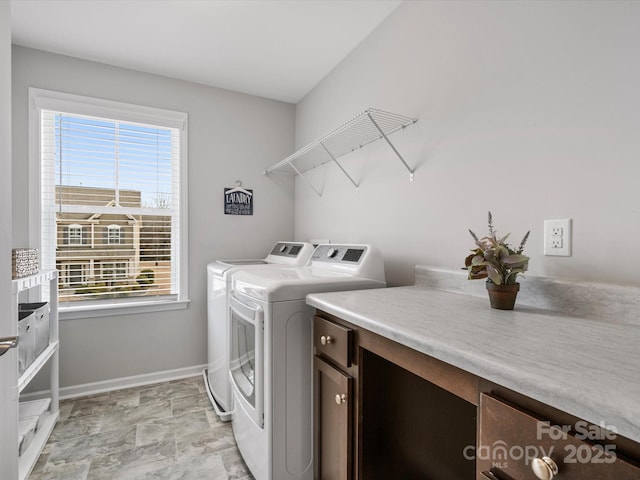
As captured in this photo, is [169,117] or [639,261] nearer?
[639,261]

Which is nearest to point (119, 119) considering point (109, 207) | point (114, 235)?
point (109, 207)

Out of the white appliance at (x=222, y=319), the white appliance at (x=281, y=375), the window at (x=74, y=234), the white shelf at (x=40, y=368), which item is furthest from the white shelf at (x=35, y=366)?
the white appliance at (x=281, y=375)

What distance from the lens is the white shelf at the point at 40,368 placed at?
1.54 meters

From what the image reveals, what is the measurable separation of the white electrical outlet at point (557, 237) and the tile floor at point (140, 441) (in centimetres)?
166

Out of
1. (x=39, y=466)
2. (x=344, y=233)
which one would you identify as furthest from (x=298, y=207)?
(x=39, y=466)

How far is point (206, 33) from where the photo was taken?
204 centimetres

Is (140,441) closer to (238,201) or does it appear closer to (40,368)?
(40,368)

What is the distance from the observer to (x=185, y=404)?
2.24 meters

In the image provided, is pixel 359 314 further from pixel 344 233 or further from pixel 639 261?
pixel 344 233

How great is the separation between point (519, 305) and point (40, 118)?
3012 millimetres

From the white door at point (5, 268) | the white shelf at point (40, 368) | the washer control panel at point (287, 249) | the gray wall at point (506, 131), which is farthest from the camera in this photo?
the washer control panel at point (287, 249)

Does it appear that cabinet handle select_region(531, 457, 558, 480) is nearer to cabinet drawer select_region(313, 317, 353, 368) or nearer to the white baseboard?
cabinet drawer select_region(313, 317, 353, 368)

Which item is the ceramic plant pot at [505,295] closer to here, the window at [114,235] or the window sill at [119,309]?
the window sill at [119,309]

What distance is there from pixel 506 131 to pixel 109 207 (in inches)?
102
